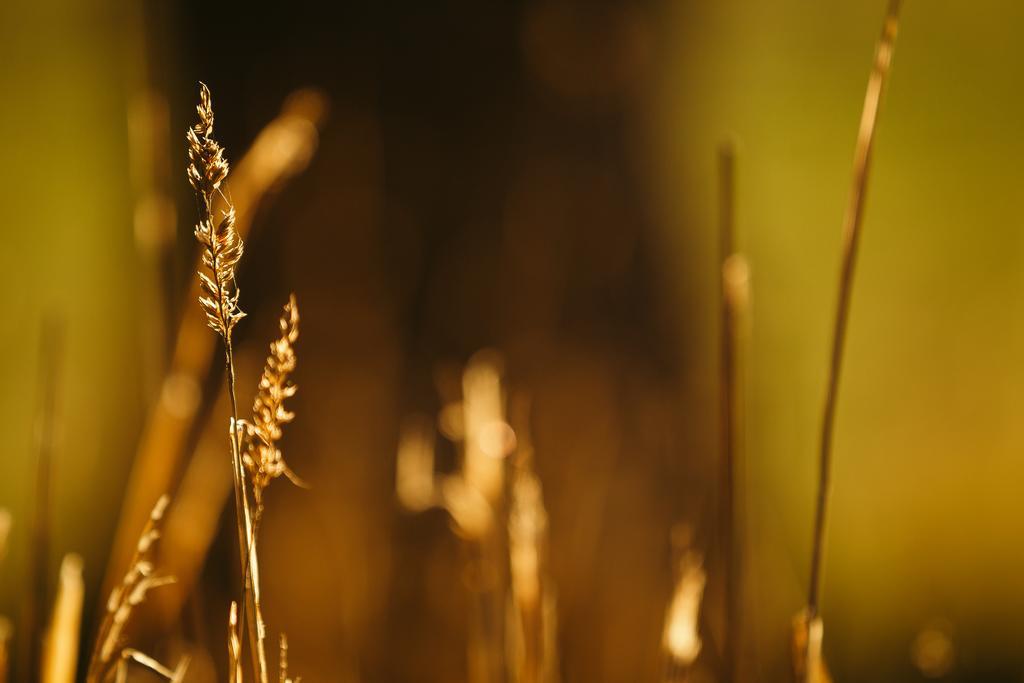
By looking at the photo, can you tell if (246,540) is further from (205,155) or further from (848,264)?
(848,264)

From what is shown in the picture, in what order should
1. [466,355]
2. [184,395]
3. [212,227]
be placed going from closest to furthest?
1. [212,227]
2. [184,395]
3. [466,355]

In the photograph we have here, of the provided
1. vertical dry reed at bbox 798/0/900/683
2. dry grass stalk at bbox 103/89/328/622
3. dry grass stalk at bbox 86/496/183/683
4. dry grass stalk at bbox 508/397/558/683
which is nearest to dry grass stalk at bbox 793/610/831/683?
vertical dry reed at bbox 798/0/900/683

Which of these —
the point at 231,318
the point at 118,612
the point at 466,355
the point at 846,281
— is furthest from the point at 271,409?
the point at 466,355

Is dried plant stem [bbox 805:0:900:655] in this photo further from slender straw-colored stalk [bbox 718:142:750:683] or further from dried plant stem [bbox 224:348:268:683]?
dried plant stem [bbox 224:348:268:683]

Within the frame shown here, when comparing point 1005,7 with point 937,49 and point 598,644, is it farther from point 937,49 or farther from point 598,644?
point 598,644

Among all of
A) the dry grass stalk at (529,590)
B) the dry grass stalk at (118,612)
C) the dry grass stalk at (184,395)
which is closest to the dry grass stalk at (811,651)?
the dry grass stalk at (529,590)

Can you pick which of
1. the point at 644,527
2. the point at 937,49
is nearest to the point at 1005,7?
the point at 937,49

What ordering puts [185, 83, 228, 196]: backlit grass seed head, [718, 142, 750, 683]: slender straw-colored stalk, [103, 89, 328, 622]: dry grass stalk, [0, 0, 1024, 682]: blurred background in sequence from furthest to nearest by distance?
[0, 0, 1024, 682]: blurred background
[103, 89, 328, 622]: dry grass stalk
[718, 142, 750, 683]: slender straw-colored stalk
[185, 83, 228, 196]: backlit grass seed head
